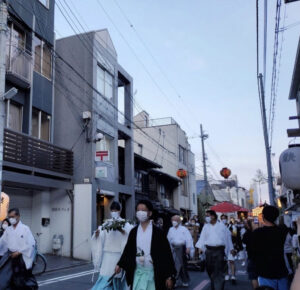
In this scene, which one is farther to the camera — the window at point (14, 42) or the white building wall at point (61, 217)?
the white building wall at point (61, 217)

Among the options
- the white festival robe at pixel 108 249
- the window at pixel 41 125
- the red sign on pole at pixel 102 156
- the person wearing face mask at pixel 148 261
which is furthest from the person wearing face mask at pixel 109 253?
the window at pixel 41 125

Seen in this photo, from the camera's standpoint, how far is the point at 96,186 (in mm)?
19203

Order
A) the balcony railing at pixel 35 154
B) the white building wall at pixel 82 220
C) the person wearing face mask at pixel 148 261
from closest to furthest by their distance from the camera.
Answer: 1. the person wearing face mask at pixel 148 261
2. the balcony railing at pixel 35 154
3. the white building wall at pixel 82 220

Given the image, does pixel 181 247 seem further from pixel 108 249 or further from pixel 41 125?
pixel 41 125

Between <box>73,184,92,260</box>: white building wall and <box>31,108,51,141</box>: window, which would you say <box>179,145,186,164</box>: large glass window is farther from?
<box>31,108,51,141</box>: window

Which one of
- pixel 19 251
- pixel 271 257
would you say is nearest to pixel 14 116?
pixel 19 251

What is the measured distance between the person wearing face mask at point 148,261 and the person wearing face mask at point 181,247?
17.6ft

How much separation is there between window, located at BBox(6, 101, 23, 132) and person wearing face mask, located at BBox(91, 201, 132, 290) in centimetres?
1051

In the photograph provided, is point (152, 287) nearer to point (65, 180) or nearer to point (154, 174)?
point (65, 180)

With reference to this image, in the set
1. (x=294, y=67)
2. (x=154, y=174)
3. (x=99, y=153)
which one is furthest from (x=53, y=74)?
(x=154, y=174)

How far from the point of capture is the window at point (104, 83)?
21389 millimetres

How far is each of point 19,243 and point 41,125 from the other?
11855mm

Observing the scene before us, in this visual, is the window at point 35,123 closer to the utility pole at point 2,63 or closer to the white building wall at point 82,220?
the white building wall at point 82,220

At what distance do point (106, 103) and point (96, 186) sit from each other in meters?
5.06
